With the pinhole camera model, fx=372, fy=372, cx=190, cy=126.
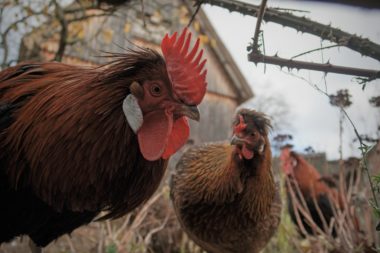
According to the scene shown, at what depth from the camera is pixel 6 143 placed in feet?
7.01

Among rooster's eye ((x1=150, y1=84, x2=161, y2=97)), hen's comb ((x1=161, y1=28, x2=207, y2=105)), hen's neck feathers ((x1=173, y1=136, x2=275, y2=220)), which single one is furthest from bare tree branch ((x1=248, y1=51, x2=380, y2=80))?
hen's neck feathers ((x1=173, y1=136, x2=275, y2=220))

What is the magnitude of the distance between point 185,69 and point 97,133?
608 millimetres

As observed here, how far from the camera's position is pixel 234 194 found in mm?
3359

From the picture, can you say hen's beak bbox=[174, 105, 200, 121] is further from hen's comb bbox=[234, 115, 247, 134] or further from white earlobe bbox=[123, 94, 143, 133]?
hen's comb bbox=[234, 115, 247, 134]

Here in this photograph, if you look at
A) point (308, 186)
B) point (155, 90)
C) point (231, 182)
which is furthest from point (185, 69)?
point (308, 186)

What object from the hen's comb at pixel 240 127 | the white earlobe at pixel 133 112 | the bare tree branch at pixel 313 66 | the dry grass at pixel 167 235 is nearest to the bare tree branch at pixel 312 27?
the bare tree branch at pixel 313 66

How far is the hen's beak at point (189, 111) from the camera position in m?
2.04

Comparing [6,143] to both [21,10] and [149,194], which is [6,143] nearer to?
[149,194]

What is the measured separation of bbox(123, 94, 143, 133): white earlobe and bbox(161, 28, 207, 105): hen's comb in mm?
238

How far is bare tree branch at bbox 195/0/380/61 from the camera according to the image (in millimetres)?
1483

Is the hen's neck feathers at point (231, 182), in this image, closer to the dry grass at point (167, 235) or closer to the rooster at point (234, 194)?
the rooster at point (234, 194)

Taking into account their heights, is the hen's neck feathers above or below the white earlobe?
below

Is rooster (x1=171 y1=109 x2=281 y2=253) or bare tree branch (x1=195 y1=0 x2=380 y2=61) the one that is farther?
rooster (x1=171 y1=109 x2=281 y2=253)

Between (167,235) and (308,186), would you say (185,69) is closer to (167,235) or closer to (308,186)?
(167,235)
